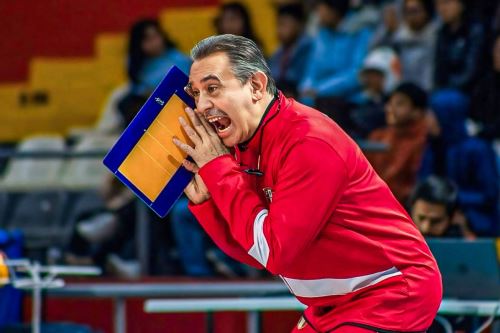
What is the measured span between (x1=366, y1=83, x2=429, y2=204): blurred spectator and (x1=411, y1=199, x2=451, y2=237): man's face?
107 cm

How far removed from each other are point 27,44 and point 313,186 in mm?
8696

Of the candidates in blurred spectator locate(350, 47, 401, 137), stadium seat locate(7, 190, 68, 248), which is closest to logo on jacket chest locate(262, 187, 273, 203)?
blurred spectator locate(350, 47, 401, 137)

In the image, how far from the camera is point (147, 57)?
8.82m

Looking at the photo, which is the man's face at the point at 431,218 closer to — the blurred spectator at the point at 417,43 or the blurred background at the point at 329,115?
the blurred background at the point at 329,115

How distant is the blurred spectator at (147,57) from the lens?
28.6 feet

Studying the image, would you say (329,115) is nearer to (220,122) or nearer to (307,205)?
(220,122)

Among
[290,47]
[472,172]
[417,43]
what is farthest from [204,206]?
[290,47]

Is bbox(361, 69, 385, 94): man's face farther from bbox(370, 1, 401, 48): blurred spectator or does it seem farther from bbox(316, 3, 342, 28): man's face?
bbox(316, 3, 342, 28): man's face

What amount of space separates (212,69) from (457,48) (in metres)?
4.32

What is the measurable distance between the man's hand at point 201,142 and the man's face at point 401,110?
3703mm

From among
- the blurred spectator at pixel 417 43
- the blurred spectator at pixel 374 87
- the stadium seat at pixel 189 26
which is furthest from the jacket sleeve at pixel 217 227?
the stadium seat at pixel 189 26

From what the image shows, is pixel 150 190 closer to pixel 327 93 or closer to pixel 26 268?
pixel 26 268

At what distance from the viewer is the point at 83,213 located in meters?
7.66

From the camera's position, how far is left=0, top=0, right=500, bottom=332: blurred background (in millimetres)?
6039
